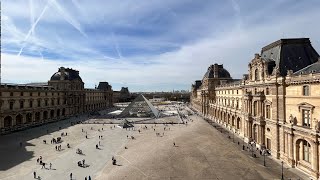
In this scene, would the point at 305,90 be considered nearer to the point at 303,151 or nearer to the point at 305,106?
the point at 305,106

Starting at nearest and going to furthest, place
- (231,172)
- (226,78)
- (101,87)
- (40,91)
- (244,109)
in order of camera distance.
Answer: (231,172)
(244,109)
(40,91)
(226,78)
(101,87)

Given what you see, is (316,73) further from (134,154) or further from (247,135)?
(134,154)

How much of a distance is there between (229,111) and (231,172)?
106 ft

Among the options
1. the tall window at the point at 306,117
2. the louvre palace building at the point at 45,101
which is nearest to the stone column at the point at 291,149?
the tall window at the point at 306,117

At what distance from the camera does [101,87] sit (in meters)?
137

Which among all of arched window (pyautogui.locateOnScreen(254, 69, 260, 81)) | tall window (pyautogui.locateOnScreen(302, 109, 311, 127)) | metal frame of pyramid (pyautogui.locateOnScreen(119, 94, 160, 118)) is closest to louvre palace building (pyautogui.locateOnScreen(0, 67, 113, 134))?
metal frame of pyramid (pyautogui.locateOnScreen(119, 94, 160, 118))

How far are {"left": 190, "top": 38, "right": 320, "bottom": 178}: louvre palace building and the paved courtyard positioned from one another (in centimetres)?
248

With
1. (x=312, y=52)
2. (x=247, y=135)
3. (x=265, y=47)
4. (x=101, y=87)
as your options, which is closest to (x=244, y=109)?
(x=247, y=135)

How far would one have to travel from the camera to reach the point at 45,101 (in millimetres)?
72375

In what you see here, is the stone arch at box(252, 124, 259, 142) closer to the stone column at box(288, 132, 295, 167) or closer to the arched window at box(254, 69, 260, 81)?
the arched window at box(254, 69, 260, 81)

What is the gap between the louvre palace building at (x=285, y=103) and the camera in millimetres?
27148

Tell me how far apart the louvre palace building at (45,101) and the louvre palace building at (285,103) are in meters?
48.1

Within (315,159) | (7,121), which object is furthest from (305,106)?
(7,121)

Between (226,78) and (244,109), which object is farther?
(226,78)
